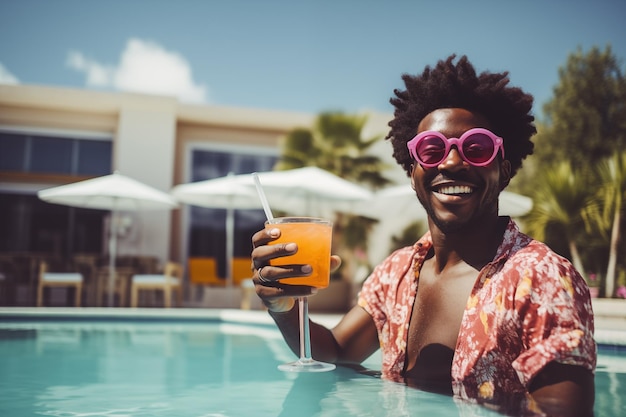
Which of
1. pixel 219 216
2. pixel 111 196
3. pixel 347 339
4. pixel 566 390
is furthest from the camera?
pixel 219 216

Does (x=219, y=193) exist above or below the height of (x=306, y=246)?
above

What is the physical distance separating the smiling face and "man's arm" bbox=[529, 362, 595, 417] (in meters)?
0.51

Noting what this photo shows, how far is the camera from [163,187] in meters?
14.6

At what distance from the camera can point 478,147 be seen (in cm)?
174

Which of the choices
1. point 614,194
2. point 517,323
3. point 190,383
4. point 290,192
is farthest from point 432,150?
point 614,194

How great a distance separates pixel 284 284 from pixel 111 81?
9333 centimetres

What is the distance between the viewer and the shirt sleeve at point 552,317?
54.1 inches

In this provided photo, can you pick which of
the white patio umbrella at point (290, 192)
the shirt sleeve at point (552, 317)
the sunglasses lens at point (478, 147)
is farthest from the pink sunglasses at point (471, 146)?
the white patio umbrella at point (290, 192)

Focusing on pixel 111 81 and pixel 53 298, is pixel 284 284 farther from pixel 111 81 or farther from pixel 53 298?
pixel 111 81

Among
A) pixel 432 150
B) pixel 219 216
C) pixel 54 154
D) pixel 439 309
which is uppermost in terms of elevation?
pixel 54 154

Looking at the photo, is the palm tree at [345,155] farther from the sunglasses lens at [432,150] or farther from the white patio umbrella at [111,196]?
the sunglasses lens at [432,150]

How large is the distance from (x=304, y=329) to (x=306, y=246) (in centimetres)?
29

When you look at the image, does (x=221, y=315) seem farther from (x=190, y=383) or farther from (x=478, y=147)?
(x=478, y=147)

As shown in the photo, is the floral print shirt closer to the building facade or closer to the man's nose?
the man's nose
